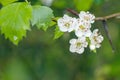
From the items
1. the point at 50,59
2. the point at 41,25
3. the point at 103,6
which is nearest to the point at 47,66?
the point at 50,59

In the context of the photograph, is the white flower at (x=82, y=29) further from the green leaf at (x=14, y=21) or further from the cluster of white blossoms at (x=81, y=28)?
the green leaf at (x=14, y=21)

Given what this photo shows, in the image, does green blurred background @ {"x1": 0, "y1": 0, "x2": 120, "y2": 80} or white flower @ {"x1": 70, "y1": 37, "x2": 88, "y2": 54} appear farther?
green blurred background @ {"x1": 0, "y1": 0, "x2": 120, "y2": 80}

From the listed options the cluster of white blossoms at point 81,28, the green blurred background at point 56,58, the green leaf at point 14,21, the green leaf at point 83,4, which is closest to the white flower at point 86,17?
the cluster of white blossoms at point 81,28

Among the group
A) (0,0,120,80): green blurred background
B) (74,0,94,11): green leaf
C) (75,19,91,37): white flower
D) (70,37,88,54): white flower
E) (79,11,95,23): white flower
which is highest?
(79,11,95,23): white flower

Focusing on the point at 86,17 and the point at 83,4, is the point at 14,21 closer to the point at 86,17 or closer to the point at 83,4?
the point at 86,17

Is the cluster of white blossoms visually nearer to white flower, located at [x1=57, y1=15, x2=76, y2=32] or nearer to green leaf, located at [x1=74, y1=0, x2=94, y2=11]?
white flower, located at [x1=57, y1=15, x2=76, y2=32]

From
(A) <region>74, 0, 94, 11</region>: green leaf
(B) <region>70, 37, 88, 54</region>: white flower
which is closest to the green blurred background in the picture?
(A) <region>74, 0, 94, 11</region>: green leaf

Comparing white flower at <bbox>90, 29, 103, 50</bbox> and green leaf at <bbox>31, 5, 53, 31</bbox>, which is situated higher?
green leaf at <bbox>31, 5, 53, 31</bbox>
